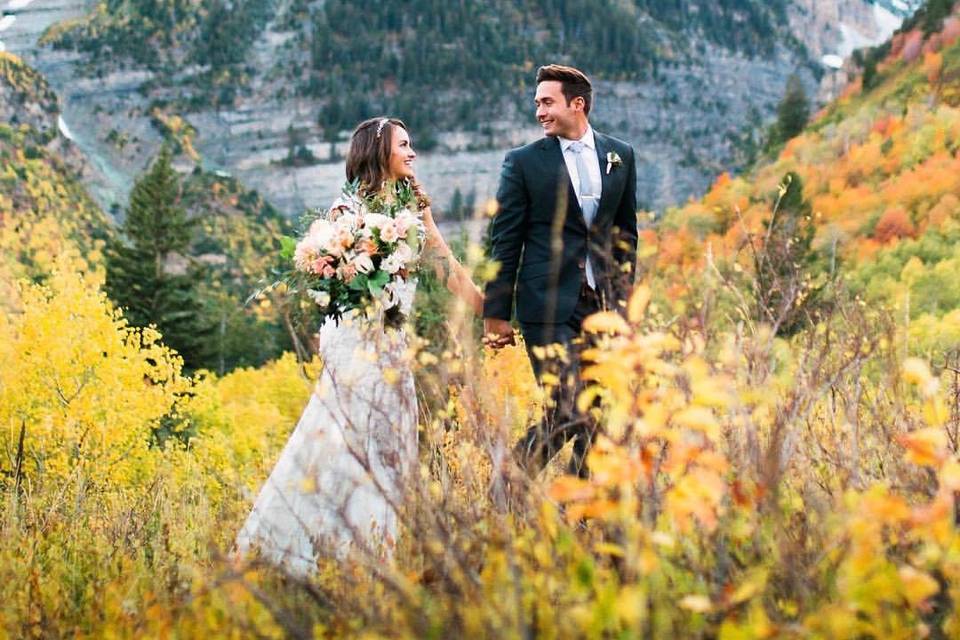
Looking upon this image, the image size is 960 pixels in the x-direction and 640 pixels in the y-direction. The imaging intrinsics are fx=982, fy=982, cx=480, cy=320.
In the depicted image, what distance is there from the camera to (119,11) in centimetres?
19400


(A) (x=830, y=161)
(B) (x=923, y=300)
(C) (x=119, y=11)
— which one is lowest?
(C) (x=119, y=11)

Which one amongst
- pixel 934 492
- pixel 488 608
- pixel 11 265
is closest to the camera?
pixel 488 608

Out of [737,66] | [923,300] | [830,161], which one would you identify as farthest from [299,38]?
[923,300]

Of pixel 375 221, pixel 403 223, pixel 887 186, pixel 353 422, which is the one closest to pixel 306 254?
pixel 375 221

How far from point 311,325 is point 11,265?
62382mm

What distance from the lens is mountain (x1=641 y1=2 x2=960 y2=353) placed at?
2769 cm

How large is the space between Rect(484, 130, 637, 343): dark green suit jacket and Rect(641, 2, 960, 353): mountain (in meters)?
11.1

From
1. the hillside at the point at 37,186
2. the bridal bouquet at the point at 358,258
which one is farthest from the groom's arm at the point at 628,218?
the hillside at the point at 37,186

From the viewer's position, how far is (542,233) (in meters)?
4.47

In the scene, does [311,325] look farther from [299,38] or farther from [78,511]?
[299,38]

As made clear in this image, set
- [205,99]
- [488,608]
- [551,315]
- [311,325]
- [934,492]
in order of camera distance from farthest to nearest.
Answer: [205,99], [311,325], [551,315], [934,492], [488,608]

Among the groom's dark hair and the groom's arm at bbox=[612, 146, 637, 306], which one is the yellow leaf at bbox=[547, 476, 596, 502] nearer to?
the groom's arm at bbox=[612, 146, 637, 306]

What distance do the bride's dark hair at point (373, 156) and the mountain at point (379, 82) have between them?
159185mm

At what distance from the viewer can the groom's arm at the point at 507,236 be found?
446 cm
